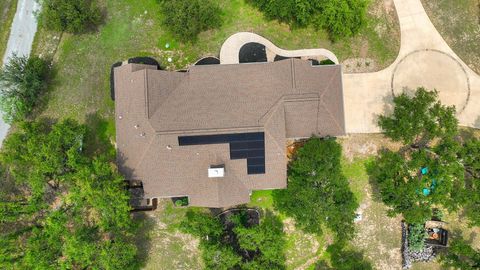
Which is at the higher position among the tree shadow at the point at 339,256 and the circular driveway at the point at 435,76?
the circular driveway at the point at 435,76

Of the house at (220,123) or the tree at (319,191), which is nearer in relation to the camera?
the tree at (319,191)

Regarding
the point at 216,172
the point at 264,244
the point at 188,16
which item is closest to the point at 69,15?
the point at 188,16

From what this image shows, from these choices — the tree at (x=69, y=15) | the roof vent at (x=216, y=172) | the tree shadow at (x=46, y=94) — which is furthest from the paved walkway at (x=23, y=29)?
the roof vent at (x=216, y=172)

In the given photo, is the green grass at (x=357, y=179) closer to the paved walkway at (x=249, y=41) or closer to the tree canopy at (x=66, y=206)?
the paved walkway at (x=249, y=41)

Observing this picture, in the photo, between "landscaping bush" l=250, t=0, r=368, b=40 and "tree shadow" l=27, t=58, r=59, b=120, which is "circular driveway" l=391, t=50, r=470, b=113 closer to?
"landscaping bush" l=250, t=0, r=368, b=40

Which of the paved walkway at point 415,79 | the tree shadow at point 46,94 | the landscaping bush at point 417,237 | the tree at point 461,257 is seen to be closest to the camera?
the tree at point 461,257

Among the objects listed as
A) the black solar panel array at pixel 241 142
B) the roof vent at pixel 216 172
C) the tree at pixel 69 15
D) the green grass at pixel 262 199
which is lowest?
the green grass at pixel 262 199

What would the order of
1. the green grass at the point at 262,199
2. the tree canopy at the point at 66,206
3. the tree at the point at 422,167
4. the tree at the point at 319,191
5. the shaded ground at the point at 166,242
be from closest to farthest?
1. the tree canopy at the point at 66,206
2. the tree at the point at 422,167
3. the tree at the point at 319,191
4. the shaded ground at the point at 166,242
5. the green grass at the point at 262,199
